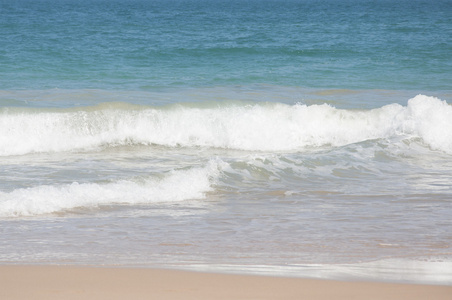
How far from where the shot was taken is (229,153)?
34.2 feet

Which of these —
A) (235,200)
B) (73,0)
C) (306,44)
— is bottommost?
(235,200)

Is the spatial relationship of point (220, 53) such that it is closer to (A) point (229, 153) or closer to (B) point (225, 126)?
(B) point (225, 126)

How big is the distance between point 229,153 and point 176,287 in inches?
269

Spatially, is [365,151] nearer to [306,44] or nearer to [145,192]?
[145,192]

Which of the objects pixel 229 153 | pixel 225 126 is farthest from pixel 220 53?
pixel 229 153

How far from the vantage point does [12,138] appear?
10352 millimetres

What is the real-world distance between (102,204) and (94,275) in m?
2.39

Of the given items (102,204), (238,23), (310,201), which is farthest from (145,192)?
(238,23)

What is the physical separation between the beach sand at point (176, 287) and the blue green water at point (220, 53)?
11.9 m

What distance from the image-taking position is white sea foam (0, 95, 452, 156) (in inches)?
421

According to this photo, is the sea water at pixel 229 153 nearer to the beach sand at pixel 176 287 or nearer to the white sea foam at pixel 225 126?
the white sea foam at pixel 225 126

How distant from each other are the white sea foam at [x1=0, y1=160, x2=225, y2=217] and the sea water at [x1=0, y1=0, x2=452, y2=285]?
0.07 feet

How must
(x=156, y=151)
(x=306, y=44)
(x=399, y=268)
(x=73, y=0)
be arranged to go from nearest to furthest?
(x=399, y=268) < (x=156, y=151) < (x=306, y=44) < (x=73, y=0)

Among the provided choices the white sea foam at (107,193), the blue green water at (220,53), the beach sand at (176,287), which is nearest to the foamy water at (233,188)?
the white sea foam at (107,193)
